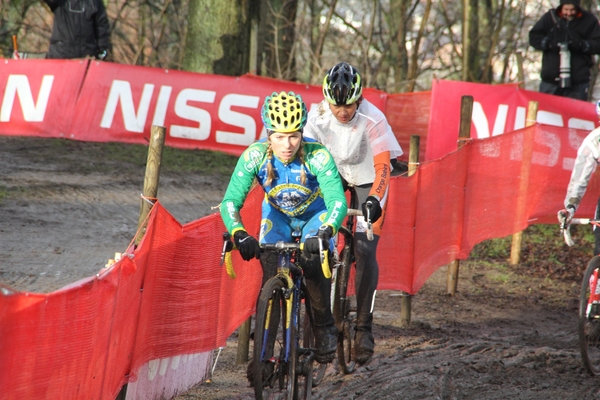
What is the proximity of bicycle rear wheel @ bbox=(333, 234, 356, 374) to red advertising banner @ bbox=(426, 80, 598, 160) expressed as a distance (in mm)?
7664

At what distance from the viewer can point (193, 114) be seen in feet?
46.5

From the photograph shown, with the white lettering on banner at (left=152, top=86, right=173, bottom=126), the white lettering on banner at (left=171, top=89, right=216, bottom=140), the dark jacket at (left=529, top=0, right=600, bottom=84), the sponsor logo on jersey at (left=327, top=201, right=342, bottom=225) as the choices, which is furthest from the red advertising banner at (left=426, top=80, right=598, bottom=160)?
the sponsor logo on jersey at (left=327, top=201, right=342, bottom=225)

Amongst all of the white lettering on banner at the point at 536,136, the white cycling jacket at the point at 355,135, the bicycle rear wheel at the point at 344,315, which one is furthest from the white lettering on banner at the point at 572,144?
the bicycle rear wheel at the point at 344,315

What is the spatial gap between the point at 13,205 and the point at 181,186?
2.91m

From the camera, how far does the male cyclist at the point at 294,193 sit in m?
5.07

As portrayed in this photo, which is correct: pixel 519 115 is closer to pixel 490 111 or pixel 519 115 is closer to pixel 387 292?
pixel 490 111

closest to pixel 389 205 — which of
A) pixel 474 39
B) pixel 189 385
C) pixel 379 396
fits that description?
pixel 379 396

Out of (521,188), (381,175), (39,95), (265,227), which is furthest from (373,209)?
(39,95)

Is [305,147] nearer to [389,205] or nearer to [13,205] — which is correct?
[389,205]

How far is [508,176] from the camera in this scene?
979 centimetres

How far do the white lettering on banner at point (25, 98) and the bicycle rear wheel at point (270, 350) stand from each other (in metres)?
9.84

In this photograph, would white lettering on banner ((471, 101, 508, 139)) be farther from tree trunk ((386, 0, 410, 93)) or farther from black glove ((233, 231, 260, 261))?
black glove ((233, 231, 260, 261))

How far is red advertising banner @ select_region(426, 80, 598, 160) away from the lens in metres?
13.7

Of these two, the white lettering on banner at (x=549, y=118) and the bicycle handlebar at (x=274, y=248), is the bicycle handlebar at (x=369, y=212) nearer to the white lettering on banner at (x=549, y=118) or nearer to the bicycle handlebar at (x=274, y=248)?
the bicycle handlebar at (x=274, y=248)
